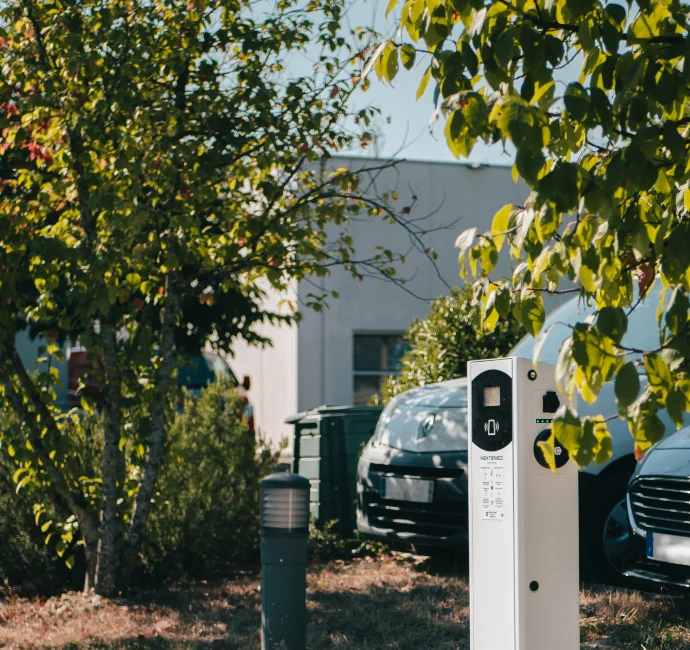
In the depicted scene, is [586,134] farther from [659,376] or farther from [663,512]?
[663,512]

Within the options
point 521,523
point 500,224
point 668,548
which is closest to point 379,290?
point 668,548

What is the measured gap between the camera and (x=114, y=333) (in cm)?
661

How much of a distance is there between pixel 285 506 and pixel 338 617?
4.16ft

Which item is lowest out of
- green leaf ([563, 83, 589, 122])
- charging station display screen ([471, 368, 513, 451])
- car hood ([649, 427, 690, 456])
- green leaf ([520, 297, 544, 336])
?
car hood ([649, 427, 690, 456])

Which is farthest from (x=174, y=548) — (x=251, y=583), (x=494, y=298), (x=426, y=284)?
(x=426, y=284)

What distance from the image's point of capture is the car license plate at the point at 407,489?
245 inches

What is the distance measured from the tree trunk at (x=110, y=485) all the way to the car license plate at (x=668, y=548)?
3.42 meters

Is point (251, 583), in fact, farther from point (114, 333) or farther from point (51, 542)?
point (114, 333)

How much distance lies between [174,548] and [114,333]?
5.33 ft

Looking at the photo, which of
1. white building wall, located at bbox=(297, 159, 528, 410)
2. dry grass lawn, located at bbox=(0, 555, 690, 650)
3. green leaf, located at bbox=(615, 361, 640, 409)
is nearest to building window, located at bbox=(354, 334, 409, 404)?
white building wall, located at bbox=(297, 159, 528, 410)

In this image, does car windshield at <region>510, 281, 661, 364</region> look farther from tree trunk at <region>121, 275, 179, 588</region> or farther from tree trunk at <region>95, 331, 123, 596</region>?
tree trunk at <region>95, 331, 123, 596</region>

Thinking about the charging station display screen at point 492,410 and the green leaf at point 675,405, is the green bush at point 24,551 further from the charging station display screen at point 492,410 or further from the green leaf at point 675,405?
the green leaf at point 675,405

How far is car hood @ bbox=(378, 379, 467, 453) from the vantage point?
20.7 ft

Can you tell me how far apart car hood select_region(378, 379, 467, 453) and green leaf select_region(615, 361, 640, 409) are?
4.13 metres
